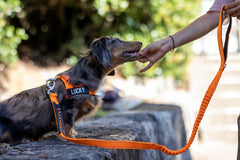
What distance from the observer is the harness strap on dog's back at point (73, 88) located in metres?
2.68

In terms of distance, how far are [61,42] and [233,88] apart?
5.25 metres

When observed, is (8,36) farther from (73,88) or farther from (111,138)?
(111,138)

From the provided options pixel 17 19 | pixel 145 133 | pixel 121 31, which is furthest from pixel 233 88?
pixel 145 133

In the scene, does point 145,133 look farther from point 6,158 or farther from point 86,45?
point 86,45

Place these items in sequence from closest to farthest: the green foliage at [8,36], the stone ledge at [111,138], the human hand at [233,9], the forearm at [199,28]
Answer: the stone ledge at [111,138] < the human hand at [233,9] < the forearm at [199,28] < the green foliage at [8,36]

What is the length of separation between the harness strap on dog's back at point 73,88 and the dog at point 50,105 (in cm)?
3

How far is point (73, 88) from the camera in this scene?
270 cm

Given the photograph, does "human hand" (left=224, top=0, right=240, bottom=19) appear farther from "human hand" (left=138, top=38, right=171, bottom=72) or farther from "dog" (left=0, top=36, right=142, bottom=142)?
"dog" (left=0, top=36, right=142, bottom=142)

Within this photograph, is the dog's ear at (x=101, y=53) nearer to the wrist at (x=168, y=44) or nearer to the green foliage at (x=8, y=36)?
the wrist at (x=168, y=44)

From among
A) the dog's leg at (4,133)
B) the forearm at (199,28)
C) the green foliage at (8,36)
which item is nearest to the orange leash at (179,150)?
the forearm at (199,28)

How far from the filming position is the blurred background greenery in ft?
19.6

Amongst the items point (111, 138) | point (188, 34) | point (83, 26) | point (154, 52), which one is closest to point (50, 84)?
point (111, 138)

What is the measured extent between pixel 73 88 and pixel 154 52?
78 centimetres

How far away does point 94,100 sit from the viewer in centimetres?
284
